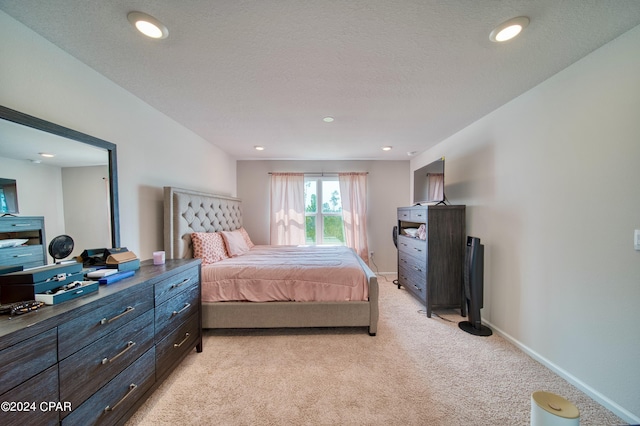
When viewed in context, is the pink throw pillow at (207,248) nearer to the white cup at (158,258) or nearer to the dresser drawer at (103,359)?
the white cup at (158,258)

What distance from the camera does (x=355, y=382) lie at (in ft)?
5.56

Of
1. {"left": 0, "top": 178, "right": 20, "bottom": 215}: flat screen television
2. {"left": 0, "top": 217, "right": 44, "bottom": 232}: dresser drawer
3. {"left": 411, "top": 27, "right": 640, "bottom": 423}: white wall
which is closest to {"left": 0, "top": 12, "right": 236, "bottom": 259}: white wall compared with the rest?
{"left": 0, "top": 178, "right": 20, "bottom": 215}: flat screen television

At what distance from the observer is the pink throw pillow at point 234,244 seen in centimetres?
305

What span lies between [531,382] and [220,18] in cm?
315

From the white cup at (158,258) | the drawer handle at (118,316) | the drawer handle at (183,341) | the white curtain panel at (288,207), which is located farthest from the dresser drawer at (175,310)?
the white curtain panel at (288,207)

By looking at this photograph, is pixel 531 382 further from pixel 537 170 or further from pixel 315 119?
pixel 315 119

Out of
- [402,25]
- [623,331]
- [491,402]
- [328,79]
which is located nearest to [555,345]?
[623,331]

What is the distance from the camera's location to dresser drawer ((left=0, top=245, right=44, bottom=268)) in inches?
45.3

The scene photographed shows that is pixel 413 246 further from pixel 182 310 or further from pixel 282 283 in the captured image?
pixel 182 310

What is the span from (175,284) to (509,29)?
8.86ft

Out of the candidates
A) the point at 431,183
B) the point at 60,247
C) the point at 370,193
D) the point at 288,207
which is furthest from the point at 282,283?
the point at 370,193

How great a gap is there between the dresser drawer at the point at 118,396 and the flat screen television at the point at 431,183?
11.0 feet

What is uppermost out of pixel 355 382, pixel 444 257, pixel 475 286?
pixel 444 257

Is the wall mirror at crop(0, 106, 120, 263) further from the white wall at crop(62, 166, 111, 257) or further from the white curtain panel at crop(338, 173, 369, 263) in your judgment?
the white curtain panel at crop(338, 173, 369, 263)
